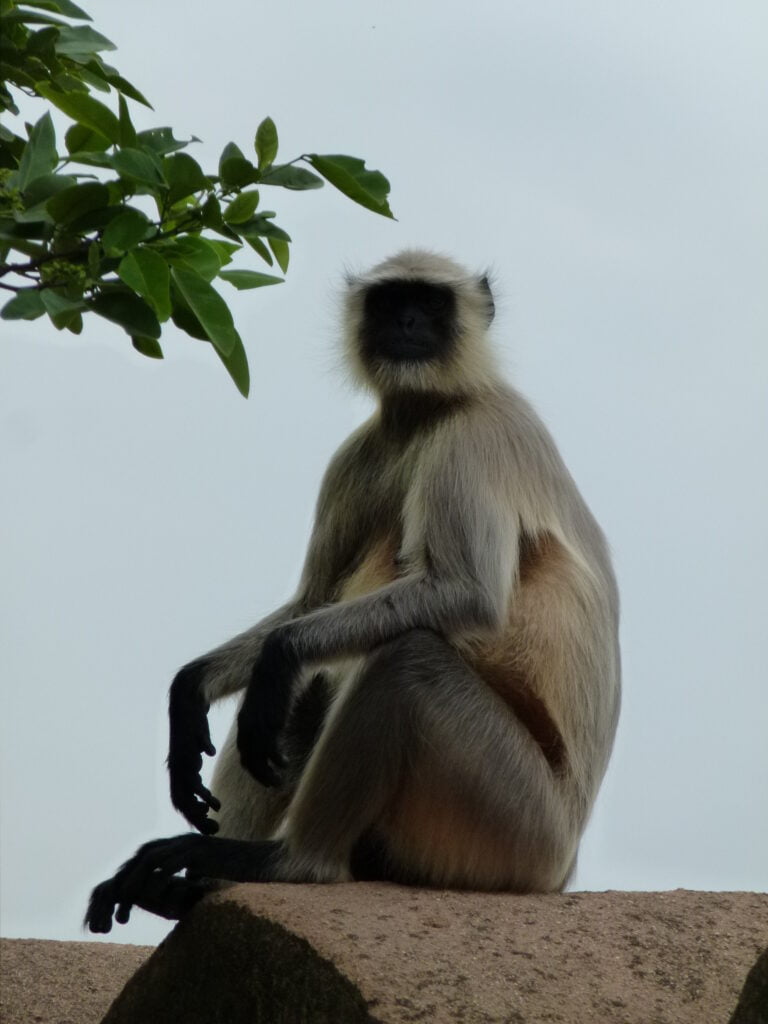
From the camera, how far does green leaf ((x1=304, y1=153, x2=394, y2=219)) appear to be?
3043 millimetres

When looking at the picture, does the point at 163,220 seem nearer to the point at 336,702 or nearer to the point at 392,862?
the point at 336,702

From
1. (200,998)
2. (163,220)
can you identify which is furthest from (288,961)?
(163,220)

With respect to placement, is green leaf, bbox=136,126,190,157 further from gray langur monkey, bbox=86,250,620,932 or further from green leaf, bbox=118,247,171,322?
gray langur monkey, bbox=86,250,620,932

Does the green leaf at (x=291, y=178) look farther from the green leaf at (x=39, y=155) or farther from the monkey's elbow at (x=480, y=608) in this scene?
the monkey's elbow at (x=480, y=608)

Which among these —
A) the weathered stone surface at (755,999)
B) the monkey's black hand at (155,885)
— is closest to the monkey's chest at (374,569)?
the monkey's black hand at (155,885)

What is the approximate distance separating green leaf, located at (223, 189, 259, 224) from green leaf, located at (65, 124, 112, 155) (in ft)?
1.04

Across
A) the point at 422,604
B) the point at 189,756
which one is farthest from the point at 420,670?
the point at 189,756

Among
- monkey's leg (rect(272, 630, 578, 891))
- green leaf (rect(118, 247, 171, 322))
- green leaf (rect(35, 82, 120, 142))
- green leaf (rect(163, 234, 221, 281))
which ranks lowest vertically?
monkey's leg (rect(272, 630, 578, 891))

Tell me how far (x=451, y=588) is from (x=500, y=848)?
2.34ft

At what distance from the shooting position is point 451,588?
4.23 m

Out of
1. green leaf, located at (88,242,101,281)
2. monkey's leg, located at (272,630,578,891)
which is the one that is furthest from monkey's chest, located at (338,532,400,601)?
green leaf, located at (88,242,101,281)

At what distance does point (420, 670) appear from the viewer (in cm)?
400

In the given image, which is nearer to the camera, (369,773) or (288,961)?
(288,961)

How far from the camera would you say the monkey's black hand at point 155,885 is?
3.84 metres
